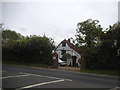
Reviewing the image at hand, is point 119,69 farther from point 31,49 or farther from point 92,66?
point 31,49

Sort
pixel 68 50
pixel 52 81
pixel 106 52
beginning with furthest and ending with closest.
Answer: pixel 68 50 → pixel 106 52 → pixel 52 81

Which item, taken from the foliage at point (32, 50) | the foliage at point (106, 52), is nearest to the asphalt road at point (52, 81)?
the foliage at point (106, 52)

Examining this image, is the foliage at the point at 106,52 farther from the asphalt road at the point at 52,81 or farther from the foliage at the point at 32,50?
the foliage at the point at 32,50

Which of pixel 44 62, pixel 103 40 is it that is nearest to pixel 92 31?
pixel 44 62

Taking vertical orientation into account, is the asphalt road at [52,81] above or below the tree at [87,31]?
below

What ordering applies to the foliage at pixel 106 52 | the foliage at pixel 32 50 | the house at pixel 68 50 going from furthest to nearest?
the house at pixel 68 50
the foliage at pixel 32 50
the foliage at pixel 106 52

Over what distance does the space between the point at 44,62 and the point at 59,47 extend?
76.8ft

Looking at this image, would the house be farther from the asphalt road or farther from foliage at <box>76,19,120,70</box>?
the asphalt road

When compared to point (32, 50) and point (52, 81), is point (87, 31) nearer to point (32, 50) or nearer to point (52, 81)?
point (32, 50)

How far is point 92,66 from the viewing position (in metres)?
25.1

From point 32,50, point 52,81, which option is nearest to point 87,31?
point 32,50

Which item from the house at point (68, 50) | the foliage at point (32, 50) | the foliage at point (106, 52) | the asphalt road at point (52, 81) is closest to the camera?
the asphalt road at point (52, 81)

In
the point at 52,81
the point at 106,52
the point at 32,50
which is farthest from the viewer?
the point at 32,50

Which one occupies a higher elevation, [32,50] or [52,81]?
[32,50]
